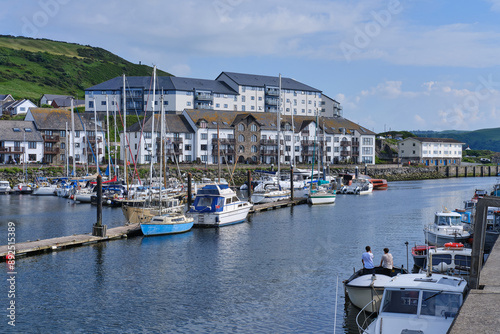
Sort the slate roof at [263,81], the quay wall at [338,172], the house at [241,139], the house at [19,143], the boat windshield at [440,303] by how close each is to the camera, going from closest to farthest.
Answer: the boat windshield at [440,303]
the quay wall at [338,172]
the house at [19,143]
the house at [241,139]
the slate roof at [263,81]

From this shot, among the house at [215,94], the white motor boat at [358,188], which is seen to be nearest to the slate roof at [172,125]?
the house at [215,94]

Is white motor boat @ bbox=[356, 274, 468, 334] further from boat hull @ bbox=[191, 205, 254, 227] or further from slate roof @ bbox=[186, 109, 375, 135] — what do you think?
slate roof @ bbox=[186, 109, 375, 135]

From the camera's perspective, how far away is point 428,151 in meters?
169

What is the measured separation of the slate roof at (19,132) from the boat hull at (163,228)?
71.9m

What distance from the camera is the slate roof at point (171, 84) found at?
495 ft

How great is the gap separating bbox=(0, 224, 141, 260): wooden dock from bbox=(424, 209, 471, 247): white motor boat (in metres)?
24.4

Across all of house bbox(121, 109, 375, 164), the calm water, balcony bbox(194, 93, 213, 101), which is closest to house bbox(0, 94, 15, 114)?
balcony bbox(194, 93, 213, 101)

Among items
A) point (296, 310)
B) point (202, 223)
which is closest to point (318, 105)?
point (202, 223)

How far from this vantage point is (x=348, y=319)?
81.5 feet

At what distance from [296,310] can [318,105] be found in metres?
154

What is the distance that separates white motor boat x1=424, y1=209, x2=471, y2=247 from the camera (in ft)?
125

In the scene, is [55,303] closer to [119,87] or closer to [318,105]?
[119,87]

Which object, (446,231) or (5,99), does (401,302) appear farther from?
(5,99)

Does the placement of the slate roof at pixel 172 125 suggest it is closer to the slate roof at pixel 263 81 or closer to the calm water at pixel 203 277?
the slate roof at pixel 263 81
